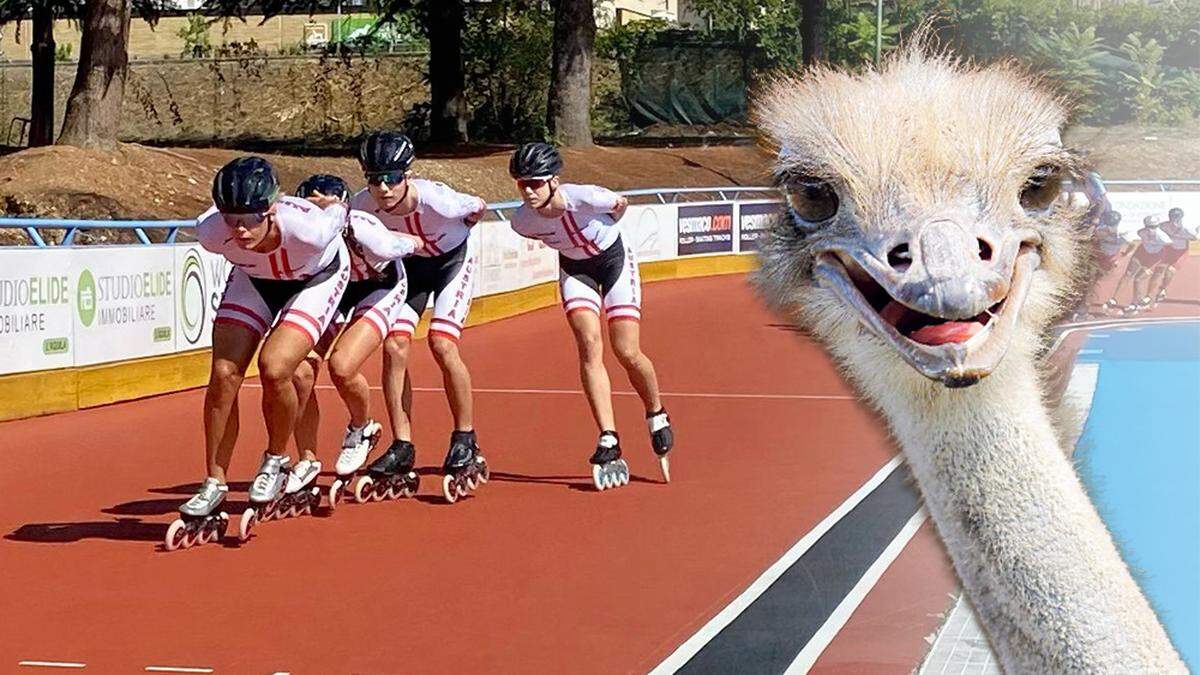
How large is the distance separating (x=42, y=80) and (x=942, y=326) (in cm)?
3424

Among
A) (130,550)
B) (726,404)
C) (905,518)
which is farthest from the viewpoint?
(726,404)

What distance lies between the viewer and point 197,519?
9266 mm

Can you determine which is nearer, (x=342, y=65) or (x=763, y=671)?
(x=763, y=671)

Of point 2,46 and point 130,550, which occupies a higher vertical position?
point 2,46

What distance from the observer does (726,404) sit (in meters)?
15.3

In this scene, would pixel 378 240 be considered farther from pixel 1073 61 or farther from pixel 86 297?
pixel 1073 61

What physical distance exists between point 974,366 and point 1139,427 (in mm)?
3809

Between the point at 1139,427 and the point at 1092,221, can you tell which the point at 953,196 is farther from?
the point at 1139,427

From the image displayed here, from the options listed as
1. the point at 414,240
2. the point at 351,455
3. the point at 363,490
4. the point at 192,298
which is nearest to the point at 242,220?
the point at 414,240

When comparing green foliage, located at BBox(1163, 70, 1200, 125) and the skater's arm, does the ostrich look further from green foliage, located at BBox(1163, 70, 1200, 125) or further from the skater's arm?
the skater's arm

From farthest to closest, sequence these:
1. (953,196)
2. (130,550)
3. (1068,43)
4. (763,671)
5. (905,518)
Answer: (905,518)
(130,550)
(763,671)
(1068,43)
(953,196)

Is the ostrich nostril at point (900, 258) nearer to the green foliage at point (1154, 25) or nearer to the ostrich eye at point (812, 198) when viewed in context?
the ostrich eye at point (812, 198)

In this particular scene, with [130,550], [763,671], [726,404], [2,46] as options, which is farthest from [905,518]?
[2,46]

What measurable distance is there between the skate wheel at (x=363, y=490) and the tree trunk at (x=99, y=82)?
53.0 ft
